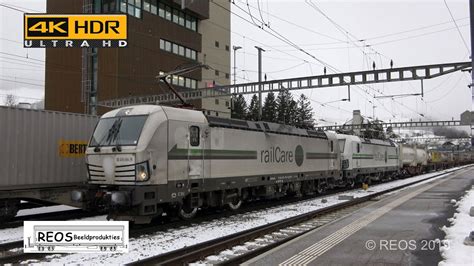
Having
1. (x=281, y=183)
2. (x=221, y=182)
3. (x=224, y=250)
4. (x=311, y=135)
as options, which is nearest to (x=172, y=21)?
(x=311, y=135)

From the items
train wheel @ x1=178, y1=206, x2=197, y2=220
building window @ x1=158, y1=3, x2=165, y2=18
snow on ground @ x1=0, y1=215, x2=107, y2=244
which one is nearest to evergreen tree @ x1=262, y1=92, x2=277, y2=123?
building window @ x1=158, y1=3, x2=165, y2=18

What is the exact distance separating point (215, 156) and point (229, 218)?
2000 millimetres

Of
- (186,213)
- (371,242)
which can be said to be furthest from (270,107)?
(371,242)

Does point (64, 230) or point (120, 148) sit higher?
point (120, 148)

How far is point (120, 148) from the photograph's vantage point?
10.9m

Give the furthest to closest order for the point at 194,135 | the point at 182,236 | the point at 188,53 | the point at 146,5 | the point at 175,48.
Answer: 1. the point at 188,53
2. the point at 175,48
3. the point at 146,5
4. the point at 194,135
5. the point at 182,236

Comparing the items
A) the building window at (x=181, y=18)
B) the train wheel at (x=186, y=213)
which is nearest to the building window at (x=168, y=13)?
the building window at (x=181, y=18)

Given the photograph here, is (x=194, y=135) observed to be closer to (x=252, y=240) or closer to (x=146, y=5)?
(x=252, y=240)

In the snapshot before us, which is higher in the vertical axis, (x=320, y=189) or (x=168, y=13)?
(x=168, y=13)

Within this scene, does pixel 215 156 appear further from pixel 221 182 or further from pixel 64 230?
pixel 64 230

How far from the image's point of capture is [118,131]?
1143cm

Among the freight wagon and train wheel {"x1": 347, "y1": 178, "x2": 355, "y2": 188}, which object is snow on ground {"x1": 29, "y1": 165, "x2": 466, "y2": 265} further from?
train wheel {"x1": 347, "y1": 178, "x2": 355, "y2": 188}

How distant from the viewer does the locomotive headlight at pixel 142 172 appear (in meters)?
10.6

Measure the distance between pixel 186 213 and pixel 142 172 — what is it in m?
2.62
